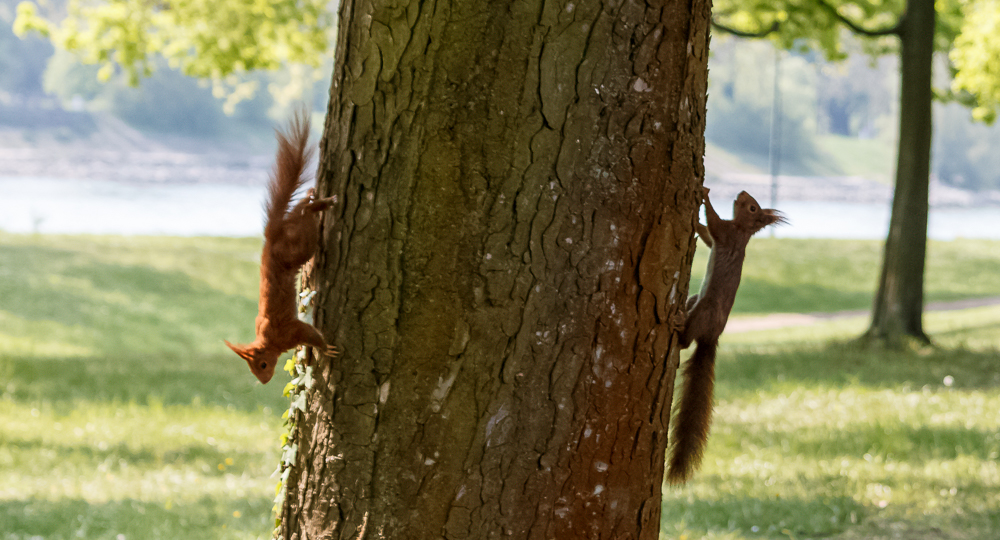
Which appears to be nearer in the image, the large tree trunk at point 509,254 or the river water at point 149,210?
the large tree trunk at point 509,254

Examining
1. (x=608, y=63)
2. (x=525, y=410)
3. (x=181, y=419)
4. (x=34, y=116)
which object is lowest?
(x=181, y=419)

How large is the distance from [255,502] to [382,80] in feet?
12.5

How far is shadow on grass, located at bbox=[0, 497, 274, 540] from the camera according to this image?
4.36 metres

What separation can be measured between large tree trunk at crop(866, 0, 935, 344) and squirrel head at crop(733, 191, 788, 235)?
8.92 meters

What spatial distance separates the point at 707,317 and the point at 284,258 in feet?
3.49

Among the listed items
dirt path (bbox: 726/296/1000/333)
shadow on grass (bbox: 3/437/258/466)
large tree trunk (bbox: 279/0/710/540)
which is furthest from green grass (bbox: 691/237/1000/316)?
large tree trunk (bbox: 279/0/710/540)

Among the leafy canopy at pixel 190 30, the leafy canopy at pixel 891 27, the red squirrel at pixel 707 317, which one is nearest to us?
the red squirrel at pixel 707 317

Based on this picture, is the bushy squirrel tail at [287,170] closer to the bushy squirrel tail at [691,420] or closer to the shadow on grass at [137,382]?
the bushy squirrel tail at [691,420]

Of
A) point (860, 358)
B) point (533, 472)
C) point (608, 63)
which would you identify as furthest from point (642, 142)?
point (860, 358)

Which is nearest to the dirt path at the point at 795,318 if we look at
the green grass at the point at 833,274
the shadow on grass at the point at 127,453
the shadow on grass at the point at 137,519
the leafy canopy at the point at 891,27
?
the green grass at the point at 833,274

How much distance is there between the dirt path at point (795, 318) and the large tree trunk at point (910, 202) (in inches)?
190

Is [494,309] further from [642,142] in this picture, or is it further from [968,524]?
[968,524]

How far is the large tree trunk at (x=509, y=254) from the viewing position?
6.03ft

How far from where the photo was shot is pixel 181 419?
7.29m
